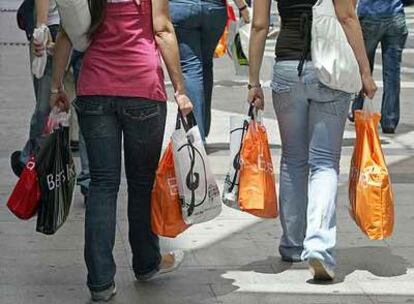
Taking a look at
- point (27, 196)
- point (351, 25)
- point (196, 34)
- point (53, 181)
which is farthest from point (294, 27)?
point (196, 34)

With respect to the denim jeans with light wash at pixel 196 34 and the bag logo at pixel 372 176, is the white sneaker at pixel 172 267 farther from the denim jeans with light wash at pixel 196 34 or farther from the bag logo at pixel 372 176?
the denim jeans with light wash at pixel 196 34

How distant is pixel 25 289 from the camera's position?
593cm

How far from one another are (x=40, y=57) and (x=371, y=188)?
235 cm

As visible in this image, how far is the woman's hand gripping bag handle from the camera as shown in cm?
616

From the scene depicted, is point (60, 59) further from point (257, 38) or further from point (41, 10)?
point (41, 10)

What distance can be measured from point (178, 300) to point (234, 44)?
A: 435 centimetres

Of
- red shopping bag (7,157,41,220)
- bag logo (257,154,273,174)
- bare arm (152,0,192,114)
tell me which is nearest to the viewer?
bare arm (152,0,192,114)

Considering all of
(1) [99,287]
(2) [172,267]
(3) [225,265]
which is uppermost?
(1) [99,287]

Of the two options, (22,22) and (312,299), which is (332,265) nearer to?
(312,299)

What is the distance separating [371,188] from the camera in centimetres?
609

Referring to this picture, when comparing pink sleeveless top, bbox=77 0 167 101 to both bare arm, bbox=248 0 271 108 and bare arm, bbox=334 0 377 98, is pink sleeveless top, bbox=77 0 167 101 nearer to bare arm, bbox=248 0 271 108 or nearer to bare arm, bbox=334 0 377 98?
bare arm, bbox=248 0 271 108

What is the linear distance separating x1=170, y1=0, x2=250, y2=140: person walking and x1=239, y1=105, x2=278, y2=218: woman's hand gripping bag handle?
2.30 m

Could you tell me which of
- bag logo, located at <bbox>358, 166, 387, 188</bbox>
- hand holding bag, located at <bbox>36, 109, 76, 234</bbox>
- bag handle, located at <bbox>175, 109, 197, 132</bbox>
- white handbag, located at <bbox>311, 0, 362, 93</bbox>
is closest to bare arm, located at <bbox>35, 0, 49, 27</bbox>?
hand holding bag, located at <bbox>36, 109, 76, 234</bbox>

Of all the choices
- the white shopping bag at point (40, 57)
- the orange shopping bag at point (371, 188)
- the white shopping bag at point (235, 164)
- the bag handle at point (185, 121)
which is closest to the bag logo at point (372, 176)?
the orange shopping bag at point (371, 188)
